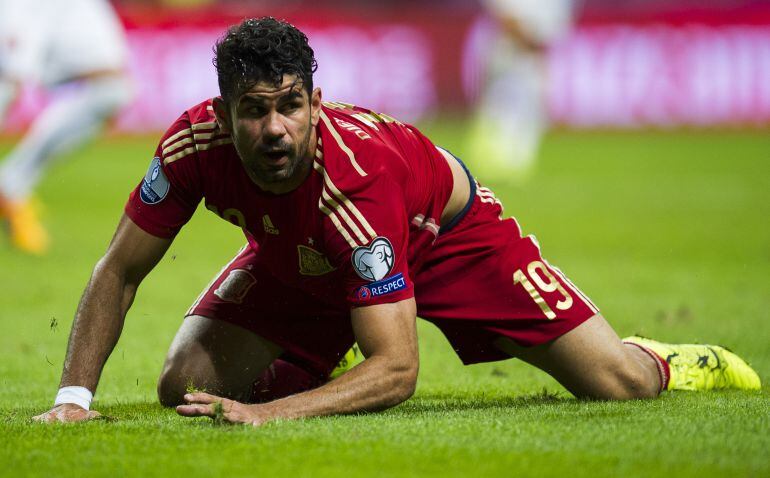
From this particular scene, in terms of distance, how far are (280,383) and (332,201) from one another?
4.29 ft

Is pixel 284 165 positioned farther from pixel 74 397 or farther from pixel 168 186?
pixel 74 397

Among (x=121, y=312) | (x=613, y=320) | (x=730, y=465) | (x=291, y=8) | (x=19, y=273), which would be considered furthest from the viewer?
(x=291, y=8)

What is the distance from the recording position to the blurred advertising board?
59.8 feet

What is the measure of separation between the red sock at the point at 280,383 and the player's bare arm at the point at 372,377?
102cm

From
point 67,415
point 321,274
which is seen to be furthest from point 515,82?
point 67,415

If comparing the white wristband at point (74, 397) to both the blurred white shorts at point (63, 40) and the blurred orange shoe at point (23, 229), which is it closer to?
the blurred white shorts at point (63, 40)

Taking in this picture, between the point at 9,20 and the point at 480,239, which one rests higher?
the point at 9,20

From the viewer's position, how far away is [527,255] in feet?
16.8

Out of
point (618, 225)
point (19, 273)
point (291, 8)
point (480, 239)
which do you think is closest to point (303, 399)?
point (480, 239)

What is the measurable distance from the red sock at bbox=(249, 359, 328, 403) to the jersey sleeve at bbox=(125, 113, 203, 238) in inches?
40.3

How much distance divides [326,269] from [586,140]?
15.0 m

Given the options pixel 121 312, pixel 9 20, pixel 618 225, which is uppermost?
pixel 9 20

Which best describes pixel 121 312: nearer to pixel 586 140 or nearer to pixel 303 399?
pixel 303 399

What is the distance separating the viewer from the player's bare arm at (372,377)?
13.9 feet
